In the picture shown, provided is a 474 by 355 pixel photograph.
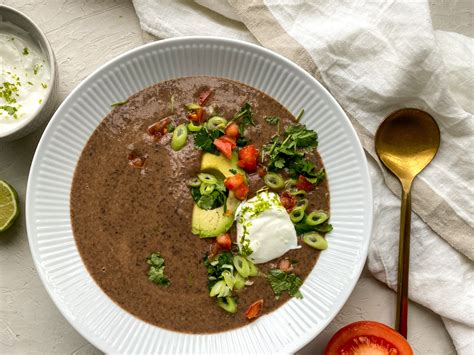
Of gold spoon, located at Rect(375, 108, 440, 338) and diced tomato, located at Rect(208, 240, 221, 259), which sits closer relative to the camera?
diced tomato, located at Rect(208, 240, 221, 259)

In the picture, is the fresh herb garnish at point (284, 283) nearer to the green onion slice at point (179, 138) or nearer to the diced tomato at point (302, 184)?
the diced tomato at point (302, 184)

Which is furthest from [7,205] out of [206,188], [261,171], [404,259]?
[404,259]

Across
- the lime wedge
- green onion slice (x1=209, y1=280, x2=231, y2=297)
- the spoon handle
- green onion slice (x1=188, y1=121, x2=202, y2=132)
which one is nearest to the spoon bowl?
the spoon handle

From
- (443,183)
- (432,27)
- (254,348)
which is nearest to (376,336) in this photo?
(254,348)

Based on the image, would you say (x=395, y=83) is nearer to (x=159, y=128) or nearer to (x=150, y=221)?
(x=159, y=128)

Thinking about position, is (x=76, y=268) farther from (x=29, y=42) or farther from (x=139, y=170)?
(x=29, y=42)

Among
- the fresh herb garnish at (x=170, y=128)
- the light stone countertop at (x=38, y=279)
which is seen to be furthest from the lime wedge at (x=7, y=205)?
the fresh herb garnish at (x=170, y=128)

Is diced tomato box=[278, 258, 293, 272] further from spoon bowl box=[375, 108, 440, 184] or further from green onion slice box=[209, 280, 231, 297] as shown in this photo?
spoon bowl box=[375, 108, 440, 184]
